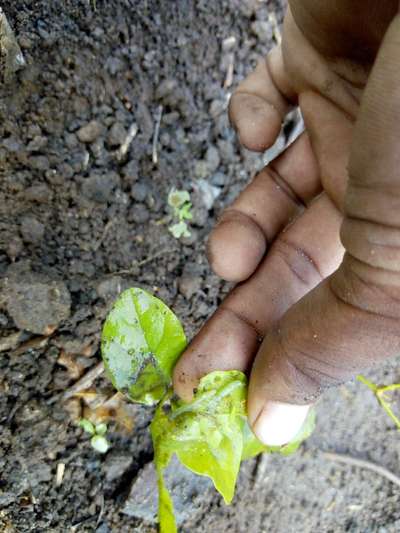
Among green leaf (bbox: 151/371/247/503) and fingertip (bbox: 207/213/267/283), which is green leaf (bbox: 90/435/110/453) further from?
fingertip (bbox: 207/213/267/283)

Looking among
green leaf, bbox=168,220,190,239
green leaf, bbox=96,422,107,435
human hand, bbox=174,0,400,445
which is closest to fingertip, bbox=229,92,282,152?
human hand, bbox=174,0,400,445

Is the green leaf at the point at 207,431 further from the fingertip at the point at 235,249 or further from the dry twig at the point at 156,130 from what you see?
the dry twig at the point at 156,130

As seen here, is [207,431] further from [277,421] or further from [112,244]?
[112,244]

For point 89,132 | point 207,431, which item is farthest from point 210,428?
point 89,132

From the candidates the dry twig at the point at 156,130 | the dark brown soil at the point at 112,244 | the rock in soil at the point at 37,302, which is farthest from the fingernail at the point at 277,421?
the dry twig at the point at 156,130

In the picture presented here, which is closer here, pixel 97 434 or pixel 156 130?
pixel 97 434

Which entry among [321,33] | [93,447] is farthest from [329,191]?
[93,447]

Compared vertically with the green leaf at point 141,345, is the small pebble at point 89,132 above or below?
above
